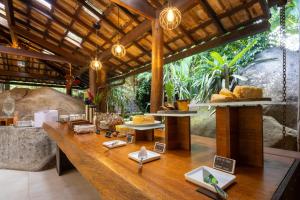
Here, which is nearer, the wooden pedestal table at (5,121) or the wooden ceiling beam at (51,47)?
the wooden pedestal table at (5,121)

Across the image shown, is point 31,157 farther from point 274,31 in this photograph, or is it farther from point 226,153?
point 274,31

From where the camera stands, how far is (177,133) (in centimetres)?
125

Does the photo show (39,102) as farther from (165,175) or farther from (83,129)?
(165,175)

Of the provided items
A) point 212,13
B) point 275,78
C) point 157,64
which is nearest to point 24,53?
point 157,64

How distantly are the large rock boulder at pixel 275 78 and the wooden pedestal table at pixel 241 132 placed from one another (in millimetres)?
3291

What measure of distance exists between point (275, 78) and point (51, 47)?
753cm

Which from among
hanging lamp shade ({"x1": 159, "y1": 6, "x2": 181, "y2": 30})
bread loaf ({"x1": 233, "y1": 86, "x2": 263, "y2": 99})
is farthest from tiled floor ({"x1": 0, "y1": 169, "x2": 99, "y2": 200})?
hanging lamp shade ({"x1": 159, "y1": 6, "x2": 181, "y2": 30})

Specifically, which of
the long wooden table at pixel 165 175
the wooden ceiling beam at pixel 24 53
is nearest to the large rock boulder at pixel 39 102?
the wooden ceiling beam at pixel 24 53

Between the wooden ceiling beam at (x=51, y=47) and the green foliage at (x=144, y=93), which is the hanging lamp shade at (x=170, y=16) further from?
the wooden ceiling beam at (x=51, y=47)

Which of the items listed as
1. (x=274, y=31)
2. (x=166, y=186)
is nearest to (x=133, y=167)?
(x=166, y=186)

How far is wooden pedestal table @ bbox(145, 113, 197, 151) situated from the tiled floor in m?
1.80

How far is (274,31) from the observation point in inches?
198

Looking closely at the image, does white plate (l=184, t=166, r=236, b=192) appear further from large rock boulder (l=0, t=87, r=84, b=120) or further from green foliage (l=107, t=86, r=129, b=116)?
green foliage (l=107, t=86, r=129, b=116)

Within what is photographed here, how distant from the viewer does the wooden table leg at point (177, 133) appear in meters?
1.18
